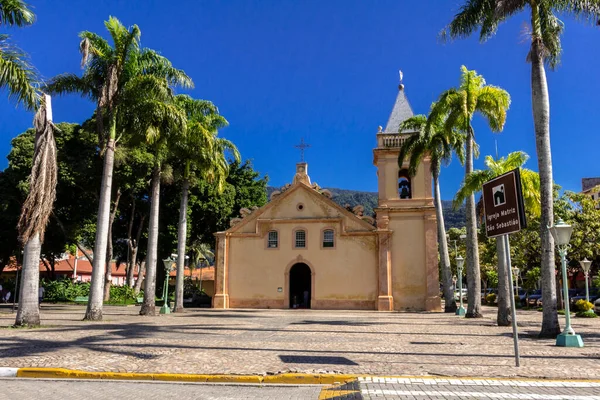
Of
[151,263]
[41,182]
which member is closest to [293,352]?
[41,182]

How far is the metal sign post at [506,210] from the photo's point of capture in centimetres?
859

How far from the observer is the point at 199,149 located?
26.3 m

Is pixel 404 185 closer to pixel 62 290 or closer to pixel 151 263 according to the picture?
pixel 151 263

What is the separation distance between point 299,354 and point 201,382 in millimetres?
3151

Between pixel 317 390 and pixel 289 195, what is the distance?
90.1 feet

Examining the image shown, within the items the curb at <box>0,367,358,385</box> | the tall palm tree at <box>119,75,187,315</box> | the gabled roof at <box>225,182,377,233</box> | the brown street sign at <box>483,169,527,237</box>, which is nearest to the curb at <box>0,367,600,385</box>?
the curb at <box>0,367,358,385</box>

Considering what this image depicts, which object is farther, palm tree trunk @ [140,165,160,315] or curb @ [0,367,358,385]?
palm tree trunk @ [140,165,160,315]

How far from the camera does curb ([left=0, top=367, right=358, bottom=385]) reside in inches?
318

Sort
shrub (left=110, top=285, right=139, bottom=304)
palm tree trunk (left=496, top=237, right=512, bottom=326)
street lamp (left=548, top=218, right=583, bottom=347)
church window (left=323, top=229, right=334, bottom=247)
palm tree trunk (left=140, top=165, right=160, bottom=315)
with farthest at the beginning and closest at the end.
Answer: shrub (left=110, top=285, right=139, bottom=304), church window (left=323, top=229, right=334, bottom=247), palm tree trunk (left=140, top=165, right=160, bottom=315), palm tree trunk (left=496, top=237, right=512, bottom=326), street lamp (left=548, top=218, right=583, bottom=347)

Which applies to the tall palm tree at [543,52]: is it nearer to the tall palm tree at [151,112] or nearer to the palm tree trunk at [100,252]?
the tall palm tree at [151,112]

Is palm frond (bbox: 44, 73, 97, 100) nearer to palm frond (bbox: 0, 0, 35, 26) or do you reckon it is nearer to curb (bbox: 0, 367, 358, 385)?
palm frond (bbox: 0, 0, 35, 26)

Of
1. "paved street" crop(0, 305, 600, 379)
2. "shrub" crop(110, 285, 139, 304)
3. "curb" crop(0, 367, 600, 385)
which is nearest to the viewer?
"curb" crop(0, 367, 600, 385)

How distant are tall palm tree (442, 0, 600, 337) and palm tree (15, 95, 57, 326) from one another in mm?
14046

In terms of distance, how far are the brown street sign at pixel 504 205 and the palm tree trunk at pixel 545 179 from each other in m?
5.77
